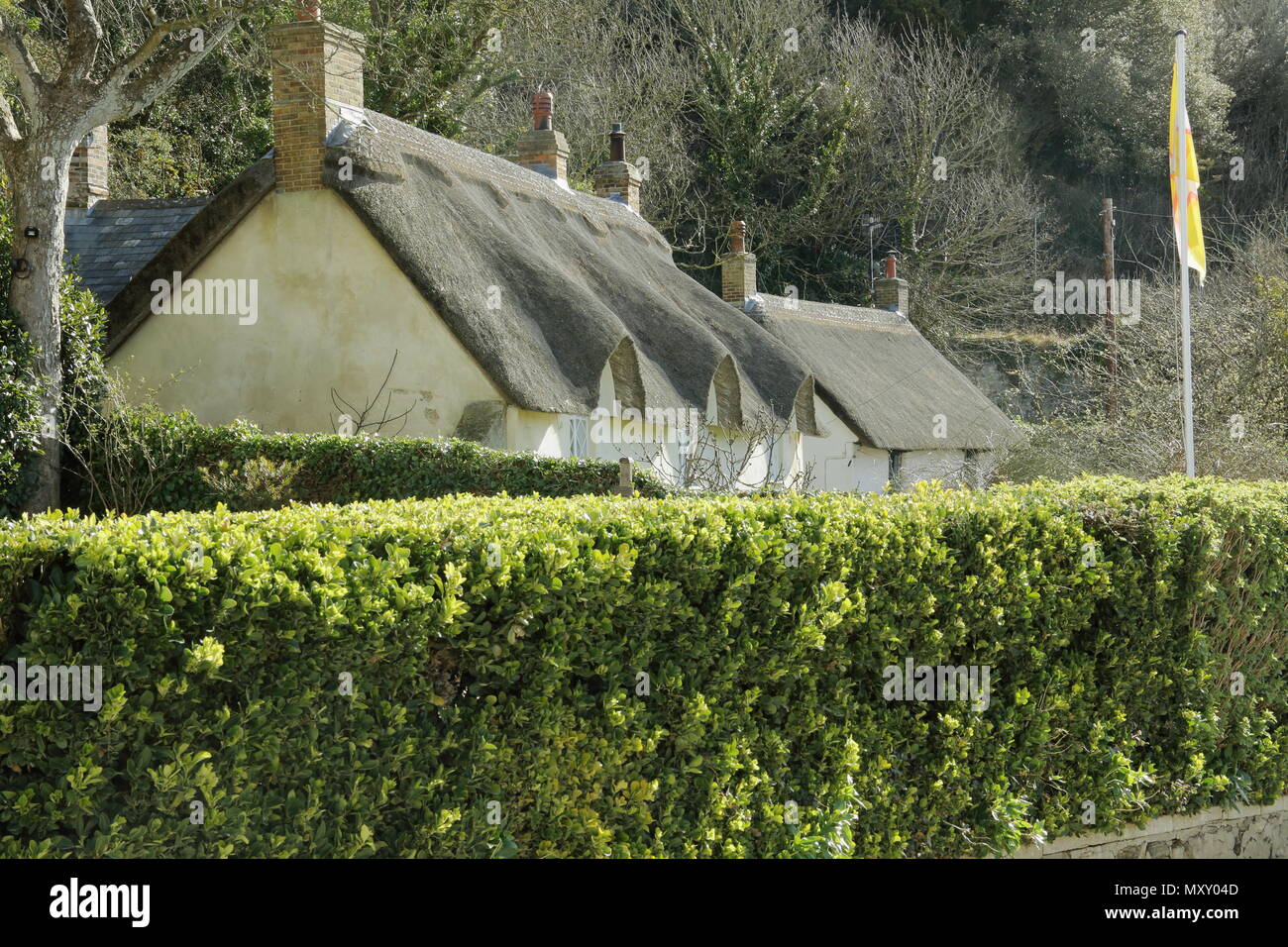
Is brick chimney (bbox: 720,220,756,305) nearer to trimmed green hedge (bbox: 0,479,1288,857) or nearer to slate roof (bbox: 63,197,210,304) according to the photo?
slate roof (bbox: 63,197,210,304)

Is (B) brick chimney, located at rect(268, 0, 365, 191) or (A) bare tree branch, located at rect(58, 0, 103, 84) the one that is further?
(B) brick chimney, located at rect(268, 0, 365, 191)

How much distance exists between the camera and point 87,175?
17.2m

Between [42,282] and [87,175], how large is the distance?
636 cm

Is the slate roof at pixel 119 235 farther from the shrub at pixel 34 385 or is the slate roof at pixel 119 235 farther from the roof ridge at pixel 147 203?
the shrub at pixel 34 385

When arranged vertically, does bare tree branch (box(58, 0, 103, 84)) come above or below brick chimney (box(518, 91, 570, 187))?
below

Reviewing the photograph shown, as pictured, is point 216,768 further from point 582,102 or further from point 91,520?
point 582,102

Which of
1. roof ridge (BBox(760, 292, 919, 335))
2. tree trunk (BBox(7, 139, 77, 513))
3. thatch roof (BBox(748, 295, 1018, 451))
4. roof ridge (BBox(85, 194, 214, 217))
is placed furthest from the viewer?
roof ridge (BBox(760, 292, 919, 335))

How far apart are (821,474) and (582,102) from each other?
11.8 m

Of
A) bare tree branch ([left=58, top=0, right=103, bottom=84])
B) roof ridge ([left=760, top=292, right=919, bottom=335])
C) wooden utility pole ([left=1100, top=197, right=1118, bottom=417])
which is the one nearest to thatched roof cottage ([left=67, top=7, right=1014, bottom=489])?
bare tree branch ([left=58, top=0, right=103, bottom=84])

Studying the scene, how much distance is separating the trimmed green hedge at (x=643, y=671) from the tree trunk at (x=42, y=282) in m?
7.73

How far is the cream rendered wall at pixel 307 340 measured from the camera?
1269 cm

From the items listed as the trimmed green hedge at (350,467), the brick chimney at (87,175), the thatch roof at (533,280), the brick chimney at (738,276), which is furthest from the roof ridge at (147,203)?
the brick chimney at (738,276)

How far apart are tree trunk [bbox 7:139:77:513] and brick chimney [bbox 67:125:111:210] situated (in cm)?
542

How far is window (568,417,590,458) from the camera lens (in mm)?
13414
